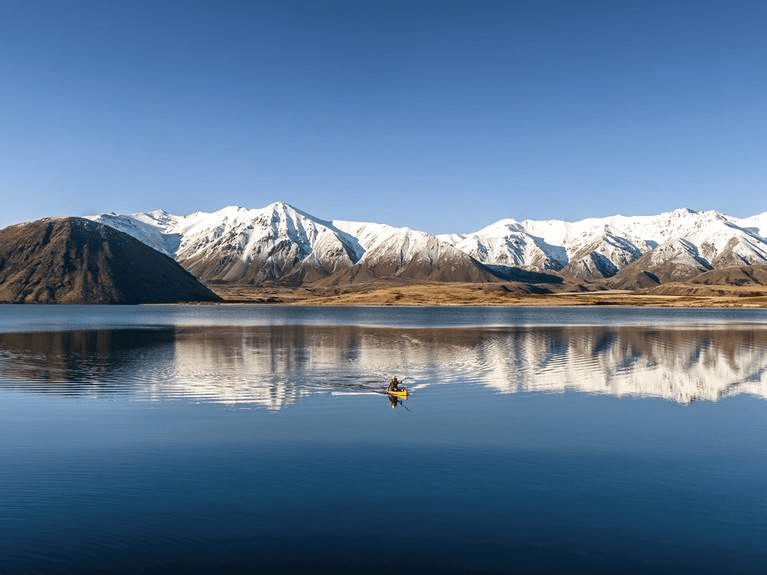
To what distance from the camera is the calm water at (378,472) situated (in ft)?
83.2

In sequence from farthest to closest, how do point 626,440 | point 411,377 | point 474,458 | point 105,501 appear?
point 411,377, point 626,440, point 474,458, point 105,501

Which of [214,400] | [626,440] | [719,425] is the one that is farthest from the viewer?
[214,400]

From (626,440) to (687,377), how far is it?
38.7 meters

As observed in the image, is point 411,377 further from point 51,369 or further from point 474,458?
point 51,369

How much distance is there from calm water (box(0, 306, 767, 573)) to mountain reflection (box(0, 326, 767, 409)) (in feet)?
2.56

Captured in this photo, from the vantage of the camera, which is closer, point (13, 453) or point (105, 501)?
point (105, 501)

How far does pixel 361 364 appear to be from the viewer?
89812 mm

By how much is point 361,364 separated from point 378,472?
5369 centimetres

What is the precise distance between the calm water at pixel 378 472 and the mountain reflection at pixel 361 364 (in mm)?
781

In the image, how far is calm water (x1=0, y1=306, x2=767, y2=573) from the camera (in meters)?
25.4

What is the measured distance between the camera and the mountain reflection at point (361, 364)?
67.8 metres

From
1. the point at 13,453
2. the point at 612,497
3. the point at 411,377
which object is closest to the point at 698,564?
the point at 612,497

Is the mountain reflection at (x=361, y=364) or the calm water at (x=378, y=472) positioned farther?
the mountain reflection at (x=361, y=364)

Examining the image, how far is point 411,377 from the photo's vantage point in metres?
77.1
